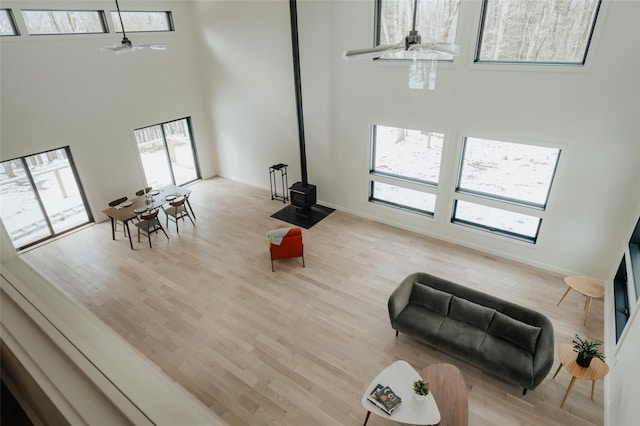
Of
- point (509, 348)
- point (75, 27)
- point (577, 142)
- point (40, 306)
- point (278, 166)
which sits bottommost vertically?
point (509, 348)

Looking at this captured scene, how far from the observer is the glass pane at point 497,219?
6.64 metres

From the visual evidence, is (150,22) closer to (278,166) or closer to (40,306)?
(278,166)

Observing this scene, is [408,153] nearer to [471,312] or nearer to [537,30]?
A: [537,30]

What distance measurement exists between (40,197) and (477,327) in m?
8.27

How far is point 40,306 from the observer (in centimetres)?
85

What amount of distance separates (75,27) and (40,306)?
8499 millimetres

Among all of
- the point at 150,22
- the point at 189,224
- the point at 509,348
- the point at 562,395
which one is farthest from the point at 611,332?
the point at 150,22

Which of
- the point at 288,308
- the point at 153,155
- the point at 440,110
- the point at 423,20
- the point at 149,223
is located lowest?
the point at 288,308

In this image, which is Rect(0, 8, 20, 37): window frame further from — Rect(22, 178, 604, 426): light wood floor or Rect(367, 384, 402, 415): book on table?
Rect(367, 384, 402, 415): book on table

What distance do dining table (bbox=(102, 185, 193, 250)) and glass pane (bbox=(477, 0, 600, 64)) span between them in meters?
6.54

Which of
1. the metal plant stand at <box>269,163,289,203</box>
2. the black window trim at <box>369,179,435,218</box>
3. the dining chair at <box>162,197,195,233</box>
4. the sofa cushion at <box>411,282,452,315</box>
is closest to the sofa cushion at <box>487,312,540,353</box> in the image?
the sofa cushion at <box>411,282,452,315</box>

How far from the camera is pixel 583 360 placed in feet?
13.6

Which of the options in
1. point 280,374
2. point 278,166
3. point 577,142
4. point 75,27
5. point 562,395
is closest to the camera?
point 562,395

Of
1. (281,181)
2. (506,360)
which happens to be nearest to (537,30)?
(506,360)
